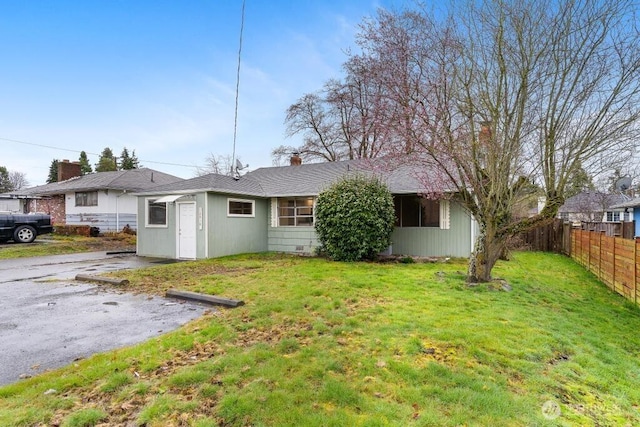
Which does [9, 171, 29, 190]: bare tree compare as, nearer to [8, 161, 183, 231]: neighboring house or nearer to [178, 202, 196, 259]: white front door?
[8, 161, 183, 231]: neighboring house

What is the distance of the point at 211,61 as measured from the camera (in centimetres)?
1480

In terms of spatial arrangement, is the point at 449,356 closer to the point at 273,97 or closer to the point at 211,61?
the point at 211,61

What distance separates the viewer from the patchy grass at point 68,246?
44.4 feet

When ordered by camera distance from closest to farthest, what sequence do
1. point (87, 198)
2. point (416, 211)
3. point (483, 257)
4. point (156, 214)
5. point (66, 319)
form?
1. point (66, 319)
2. point (483, 257)
3. point (416, 211)
4. point (156, 214)
5. point (87, 198)

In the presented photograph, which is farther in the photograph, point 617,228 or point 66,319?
point 617,228

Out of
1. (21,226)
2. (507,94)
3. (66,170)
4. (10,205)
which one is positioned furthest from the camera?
(10,205)

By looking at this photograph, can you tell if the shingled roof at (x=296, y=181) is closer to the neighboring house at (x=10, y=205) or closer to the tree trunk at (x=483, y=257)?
the tree trunk at (x=483, y=257)

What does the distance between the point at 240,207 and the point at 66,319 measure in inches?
336

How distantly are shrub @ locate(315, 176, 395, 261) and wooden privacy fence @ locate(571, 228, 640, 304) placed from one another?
18.4ft

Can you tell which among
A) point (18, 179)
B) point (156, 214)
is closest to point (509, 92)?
point (156, 214)

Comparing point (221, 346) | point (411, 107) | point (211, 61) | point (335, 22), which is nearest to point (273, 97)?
point (211, 61)

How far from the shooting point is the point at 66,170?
25406 millimetres

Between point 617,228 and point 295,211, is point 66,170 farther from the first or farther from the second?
point 617,228

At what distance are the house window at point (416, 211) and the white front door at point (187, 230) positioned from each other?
24.7ft
